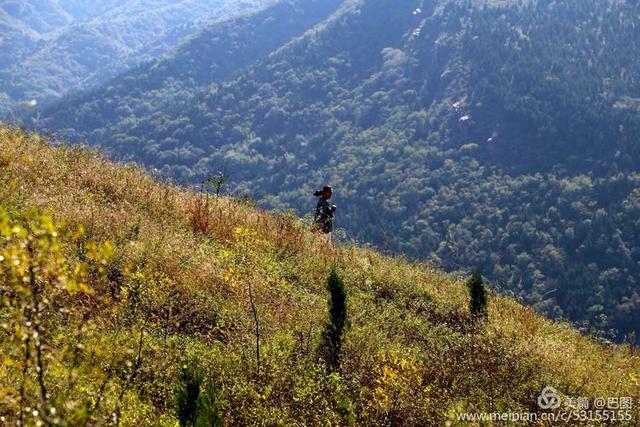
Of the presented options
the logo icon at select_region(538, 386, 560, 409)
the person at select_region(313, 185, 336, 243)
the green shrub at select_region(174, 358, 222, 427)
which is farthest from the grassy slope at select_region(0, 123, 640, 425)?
the person at select_region(313, 185, 336, 243)

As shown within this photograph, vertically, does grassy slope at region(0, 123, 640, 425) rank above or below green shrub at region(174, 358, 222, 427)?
above

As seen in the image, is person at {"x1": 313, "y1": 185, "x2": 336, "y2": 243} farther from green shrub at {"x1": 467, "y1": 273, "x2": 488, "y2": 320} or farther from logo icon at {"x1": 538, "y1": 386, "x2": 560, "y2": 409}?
logo icon at {"x1": 538, "y1": 386, "x2": 560, "y2": 409}

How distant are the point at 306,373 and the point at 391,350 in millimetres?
1251

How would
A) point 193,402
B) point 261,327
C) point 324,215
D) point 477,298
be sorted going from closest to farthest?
point 193,402 → point 261,327 → point 477,298 → point 324,215

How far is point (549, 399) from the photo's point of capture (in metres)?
6.68

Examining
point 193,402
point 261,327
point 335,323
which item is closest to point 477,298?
point 335,323

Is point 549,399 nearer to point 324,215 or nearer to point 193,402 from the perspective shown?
point 193,402

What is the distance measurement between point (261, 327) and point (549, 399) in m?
3.45

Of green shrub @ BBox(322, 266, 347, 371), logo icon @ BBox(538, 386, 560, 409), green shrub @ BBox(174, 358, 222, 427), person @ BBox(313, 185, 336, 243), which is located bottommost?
green shrub @ BBox(174, 358, 222, 427)

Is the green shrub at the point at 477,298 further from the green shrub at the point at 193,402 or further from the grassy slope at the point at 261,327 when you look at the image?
the green shrub at the point at 193,402

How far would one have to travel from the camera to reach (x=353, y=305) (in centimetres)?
827

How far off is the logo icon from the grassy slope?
118mm

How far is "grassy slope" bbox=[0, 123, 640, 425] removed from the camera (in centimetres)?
535

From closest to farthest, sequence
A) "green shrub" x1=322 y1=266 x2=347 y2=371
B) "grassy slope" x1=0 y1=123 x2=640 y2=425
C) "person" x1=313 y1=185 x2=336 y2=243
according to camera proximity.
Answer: "grassy slope" x1=0 y1=123 x2=640 y2=425 < "green shrub" x1=322 y1=266 x2=347 y2=371 < "person" x1=313 y1=185 x2=336 y2=243
